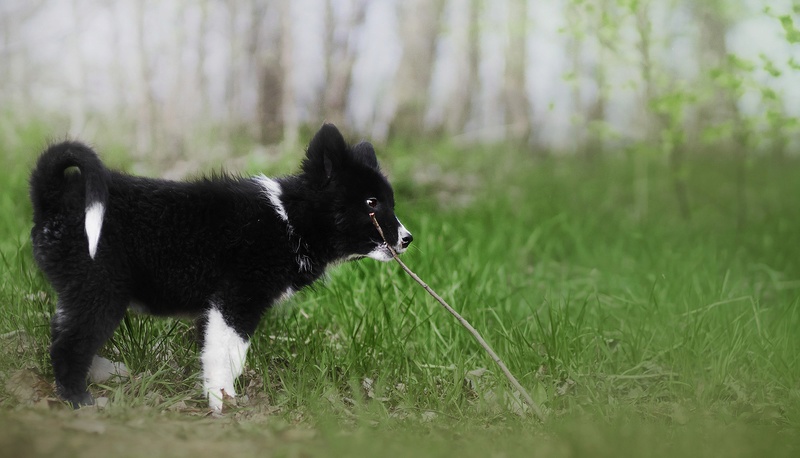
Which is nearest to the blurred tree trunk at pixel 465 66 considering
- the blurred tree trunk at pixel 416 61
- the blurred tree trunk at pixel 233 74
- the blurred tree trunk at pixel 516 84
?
the blurred tree trunk at pixel 516 84

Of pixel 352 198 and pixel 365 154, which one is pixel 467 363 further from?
pixel 365 154

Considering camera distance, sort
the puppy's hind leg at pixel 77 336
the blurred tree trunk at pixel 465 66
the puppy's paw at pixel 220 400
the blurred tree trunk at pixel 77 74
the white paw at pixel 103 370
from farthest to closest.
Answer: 1. the blurred tree trunk at pixel 465 66
2. the blurred tree trunk at pixel 77 74
3. the white paw at pixel 103 370
4. the puppy's paw at pixel 220 400
5. the puppy's hind leg at pixel 77 336

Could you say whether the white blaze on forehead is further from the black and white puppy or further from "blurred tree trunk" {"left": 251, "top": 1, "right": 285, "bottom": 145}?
"blurred tree trunk" {"left": 251, "top": 1, "right": 285, "bottom": 145}

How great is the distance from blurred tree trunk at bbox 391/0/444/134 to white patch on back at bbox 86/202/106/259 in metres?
9.56

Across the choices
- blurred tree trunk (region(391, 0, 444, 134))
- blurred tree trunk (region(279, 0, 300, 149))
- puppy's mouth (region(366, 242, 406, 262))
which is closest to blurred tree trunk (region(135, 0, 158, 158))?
blurred tree trunk (region(279, 0, 300, 149))

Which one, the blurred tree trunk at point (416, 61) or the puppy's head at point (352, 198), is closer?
the puppy's head at point (352, 198)

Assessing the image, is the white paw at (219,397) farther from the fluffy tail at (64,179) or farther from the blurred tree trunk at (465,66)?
the blurred tree trunk at (465,66)

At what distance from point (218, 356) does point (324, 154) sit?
1280 mm

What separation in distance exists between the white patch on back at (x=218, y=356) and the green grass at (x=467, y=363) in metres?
0.13

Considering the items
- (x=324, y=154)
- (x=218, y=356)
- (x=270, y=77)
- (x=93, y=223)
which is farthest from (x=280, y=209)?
(x=270, y=77)

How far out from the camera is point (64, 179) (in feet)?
12.0

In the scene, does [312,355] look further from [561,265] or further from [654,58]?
[654,58]

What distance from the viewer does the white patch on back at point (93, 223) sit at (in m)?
3.38

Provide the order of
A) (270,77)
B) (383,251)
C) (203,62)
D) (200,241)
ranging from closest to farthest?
(200,241) < (383,251) < (270,77) < (203,62)
